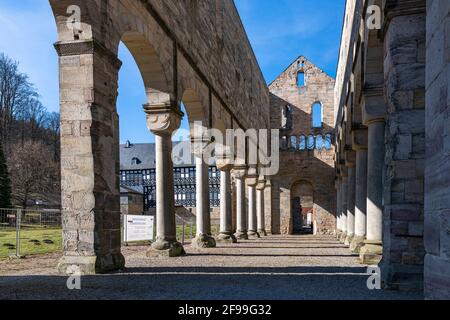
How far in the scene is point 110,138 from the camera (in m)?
5.77

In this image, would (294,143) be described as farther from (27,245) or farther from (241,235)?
(27,245)

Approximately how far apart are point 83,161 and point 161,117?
3.26m

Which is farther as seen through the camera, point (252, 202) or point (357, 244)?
point (252, 202)

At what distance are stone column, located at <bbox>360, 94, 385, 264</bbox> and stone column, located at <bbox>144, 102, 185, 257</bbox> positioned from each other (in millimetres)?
3985

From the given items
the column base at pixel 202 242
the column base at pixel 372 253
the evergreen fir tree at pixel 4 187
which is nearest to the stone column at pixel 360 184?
the column base at pixel 372 253

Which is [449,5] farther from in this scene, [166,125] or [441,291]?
[166,125]

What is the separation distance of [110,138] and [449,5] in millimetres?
4617

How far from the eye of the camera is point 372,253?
23.2 feet

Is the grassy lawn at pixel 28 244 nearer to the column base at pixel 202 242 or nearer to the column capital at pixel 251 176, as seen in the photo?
the column base at pixel 202 242

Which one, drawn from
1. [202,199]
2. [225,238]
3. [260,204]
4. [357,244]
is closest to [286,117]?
[260,204]

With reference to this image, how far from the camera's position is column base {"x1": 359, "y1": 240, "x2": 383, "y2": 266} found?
276 inches

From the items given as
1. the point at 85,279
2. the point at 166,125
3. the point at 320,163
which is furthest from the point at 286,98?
the point at 85,279

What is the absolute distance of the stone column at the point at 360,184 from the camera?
9266 millimetres

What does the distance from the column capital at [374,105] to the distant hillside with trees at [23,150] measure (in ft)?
83.5
